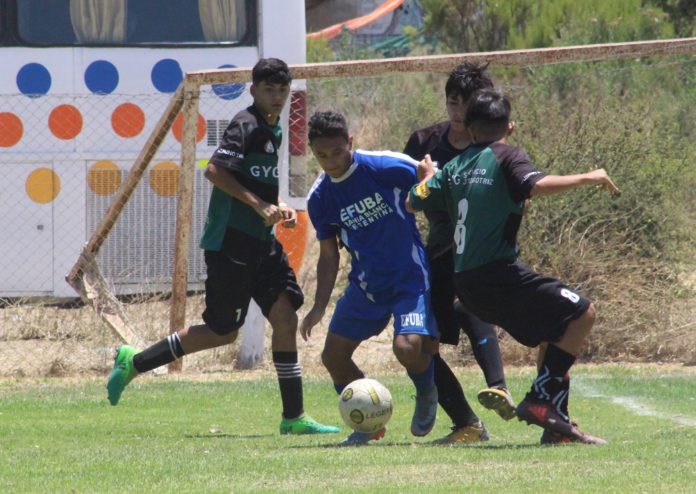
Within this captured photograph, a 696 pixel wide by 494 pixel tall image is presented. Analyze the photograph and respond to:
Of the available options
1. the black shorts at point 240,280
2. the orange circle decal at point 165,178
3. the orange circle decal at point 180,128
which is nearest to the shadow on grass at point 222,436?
the black shorts at point 240,280

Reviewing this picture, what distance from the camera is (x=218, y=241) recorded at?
780cm

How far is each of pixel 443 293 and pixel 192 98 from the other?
364cm

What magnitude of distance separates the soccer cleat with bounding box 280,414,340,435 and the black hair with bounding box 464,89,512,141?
2.11m

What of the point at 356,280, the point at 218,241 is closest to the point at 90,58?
the point at 218,241

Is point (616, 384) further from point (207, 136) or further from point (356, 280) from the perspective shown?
point (207, 136)

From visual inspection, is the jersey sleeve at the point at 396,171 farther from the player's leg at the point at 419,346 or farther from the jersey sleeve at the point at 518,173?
the jersey sleeve at the point at 518,173

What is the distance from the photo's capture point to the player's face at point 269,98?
7.66 metres

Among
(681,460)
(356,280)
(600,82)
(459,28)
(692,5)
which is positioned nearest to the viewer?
(681,460)

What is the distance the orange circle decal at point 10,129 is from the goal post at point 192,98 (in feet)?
4.32

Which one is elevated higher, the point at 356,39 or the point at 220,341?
the point at 356,39

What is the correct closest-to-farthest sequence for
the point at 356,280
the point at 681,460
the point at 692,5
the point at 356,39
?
the point at 681,460
the point at 356,280
the point at 692,5
the point at 356,39

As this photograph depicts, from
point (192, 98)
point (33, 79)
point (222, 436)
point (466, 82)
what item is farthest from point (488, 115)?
point (33, 79)

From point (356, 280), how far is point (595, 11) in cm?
1377

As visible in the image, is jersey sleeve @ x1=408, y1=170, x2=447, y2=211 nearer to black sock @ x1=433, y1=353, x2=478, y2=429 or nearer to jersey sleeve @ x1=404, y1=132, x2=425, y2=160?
jersey sleeve @ x1=404, y1=132, x2=425, y2=160
